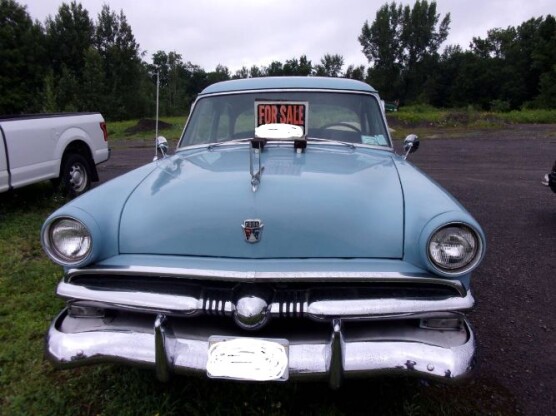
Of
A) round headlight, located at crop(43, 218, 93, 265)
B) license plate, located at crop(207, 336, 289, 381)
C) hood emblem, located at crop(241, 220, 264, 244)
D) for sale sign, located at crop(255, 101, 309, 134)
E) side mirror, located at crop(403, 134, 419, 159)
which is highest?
for sale sign, located at crop(255, 101, 309, 134)

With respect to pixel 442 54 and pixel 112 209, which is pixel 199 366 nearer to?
pixel 112 209

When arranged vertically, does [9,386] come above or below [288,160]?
below

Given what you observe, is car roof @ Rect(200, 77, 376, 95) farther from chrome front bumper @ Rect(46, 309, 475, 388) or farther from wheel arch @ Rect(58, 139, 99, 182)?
wheel arch @ Rect(58, 139, 99, 182)

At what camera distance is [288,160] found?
274 cm

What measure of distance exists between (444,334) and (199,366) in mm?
1013

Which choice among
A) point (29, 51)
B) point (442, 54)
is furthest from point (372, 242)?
point (442, 54)

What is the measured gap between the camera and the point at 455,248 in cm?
196

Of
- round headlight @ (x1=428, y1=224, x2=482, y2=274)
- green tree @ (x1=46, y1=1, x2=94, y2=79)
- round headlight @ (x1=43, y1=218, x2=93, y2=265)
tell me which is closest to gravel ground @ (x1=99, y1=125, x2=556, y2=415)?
round headlight @ (x1=428, y1=224, x2=482, y2=274)

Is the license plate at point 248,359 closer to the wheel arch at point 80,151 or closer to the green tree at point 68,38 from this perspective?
the wheel arch at point 80,151

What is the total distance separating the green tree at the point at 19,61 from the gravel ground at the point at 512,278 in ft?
91.9

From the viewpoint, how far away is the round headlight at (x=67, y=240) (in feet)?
6.77

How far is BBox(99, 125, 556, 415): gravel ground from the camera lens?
2.50 meters

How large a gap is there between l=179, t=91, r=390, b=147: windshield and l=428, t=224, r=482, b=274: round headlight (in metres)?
1.47

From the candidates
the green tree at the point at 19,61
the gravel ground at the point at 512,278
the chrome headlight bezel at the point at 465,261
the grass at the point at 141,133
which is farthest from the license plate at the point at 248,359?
the green tree at the point at 19,61
